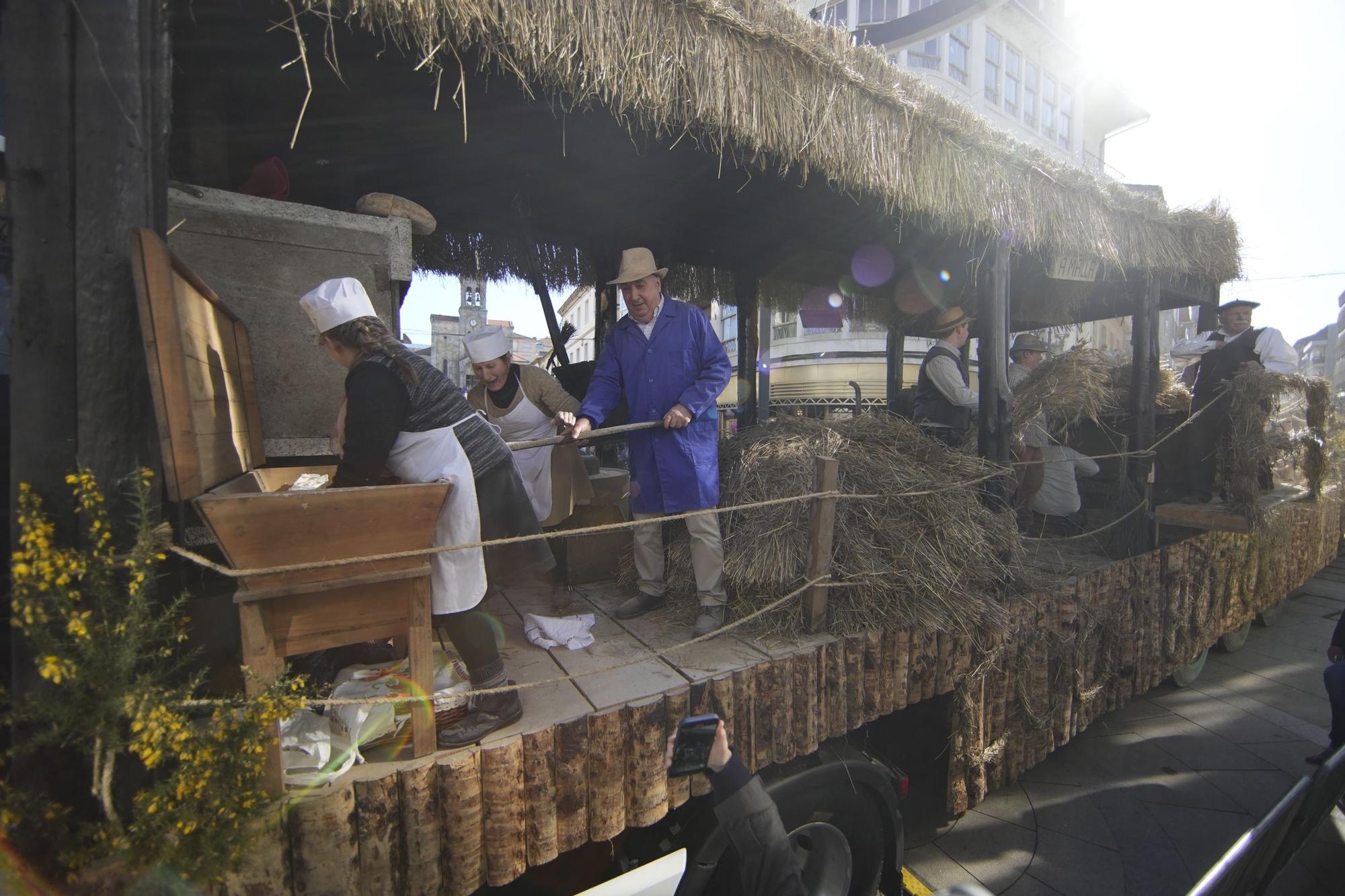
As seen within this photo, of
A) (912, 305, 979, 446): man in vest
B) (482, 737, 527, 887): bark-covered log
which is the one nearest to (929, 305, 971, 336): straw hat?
(912, 305, 979, 446): man in vest

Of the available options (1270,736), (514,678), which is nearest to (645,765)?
(514,678)

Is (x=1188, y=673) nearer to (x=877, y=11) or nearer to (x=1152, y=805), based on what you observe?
(x=1152, y=805)

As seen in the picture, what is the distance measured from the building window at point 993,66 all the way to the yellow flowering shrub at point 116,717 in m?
24.4

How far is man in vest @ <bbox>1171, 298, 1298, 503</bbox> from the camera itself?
16.7 ft

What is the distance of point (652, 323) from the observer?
3.11 m

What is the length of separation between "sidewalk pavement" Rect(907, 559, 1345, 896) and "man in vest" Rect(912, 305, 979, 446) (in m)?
2.37

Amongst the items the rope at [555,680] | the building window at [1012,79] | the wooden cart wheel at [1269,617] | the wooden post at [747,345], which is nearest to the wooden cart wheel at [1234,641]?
the wooden cart wheel at [1269,617]

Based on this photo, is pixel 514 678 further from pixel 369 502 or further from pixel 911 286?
pixel 911 286

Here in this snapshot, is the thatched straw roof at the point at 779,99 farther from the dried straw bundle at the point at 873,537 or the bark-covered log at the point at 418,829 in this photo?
the bark-covered log at the point at 418,829

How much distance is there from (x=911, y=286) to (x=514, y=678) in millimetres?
5774

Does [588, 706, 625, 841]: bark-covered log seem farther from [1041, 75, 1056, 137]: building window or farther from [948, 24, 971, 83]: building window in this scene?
[1041, 75, 1056, 137]: building window

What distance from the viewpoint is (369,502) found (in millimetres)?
1620

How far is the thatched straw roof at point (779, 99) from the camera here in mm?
2168

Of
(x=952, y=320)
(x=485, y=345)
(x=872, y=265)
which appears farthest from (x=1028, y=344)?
(x=485, y=345)
